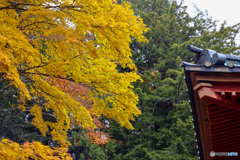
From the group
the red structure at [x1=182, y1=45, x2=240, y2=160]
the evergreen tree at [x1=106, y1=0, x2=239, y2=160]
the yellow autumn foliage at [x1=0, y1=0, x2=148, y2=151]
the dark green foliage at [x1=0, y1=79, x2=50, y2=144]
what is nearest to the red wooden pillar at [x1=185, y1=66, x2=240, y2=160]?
the red structure at [x1=182, y1=45, x2=240, y2=160]

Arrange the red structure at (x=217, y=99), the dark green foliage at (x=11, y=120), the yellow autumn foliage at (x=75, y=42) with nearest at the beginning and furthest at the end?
1. the red structure at (x=217, y=99)
2. the yellow autumn foliage at (x=75, y=42)
3. the dark green foliage at (x=11, y=120)

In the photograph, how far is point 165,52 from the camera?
610 inches

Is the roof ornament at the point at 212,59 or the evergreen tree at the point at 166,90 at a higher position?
the roof ornament at the point at 212,59

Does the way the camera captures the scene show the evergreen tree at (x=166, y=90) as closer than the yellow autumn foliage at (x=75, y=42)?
No

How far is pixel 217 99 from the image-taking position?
2527mm

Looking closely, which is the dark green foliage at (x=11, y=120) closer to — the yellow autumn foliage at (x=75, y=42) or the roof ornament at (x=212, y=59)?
the yellow autumn foliage at (x=75, y=42)

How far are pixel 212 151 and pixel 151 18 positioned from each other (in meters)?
14.5

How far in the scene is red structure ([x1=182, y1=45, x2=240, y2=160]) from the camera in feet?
8.52

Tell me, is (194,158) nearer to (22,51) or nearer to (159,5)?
(22,51)

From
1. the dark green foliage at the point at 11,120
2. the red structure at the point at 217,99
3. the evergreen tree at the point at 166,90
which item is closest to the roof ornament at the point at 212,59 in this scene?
the red structure at the point at 217,99

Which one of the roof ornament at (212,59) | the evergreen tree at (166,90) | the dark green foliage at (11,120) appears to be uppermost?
the roof ornament at (212,59)

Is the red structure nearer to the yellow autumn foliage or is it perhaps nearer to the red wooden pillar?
the red wooden pillar

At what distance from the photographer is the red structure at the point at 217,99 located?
260 cm

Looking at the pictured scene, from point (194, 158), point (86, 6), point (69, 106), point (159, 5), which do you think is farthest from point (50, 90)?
point (159, 5)
